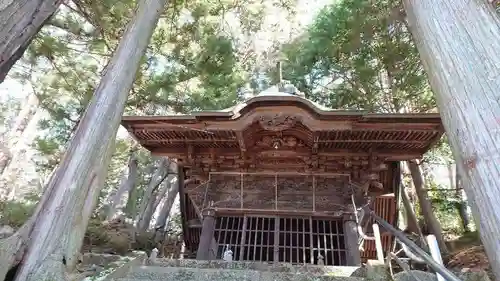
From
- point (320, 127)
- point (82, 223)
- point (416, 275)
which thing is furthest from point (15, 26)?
point (320, 127)

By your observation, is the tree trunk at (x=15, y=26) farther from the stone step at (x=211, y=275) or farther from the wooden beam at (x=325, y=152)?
the wooden beam at (x=325, y=152)

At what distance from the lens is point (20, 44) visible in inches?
127

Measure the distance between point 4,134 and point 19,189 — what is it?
11.4ft

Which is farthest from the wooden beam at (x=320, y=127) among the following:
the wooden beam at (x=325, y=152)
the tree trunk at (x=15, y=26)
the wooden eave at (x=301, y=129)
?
the tree trunk at (x=15, y=26)

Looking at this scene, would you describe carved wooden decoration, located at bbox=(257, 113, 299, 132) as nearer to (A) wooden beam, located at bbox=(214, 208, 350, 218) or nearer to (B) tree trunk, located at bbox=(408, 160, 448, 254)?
(A) wooden beam, located at bbox=(214, 208, 350, 218)

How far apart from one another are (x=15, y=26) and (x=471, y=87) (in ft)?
11.0

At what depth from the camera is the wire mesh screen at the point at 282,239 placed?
6758 mm

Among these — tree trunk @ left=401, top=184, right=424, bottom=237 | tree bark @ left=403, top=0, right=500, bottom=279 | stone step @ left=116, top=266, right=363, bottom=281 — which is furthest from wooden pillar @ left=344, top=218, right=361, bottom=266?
tree bark @ left=403, top=0, right=500, bottom=279

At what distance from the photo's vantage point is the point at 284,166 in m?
7.78

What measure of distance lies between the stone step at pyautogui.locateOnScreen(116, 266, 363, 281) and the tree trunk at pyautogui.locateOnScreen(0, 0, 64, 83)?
2038 millimetres

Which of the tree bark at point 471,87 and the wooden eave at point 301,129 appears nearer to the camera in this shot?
the tree bark at point 471,87

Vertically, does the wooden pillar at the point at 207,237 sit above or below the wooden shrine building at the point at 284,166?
below

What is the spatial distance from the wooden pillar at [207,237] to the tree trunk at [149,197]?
13.0ft

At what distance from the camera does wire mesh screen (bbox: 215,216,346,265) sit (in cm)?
676
